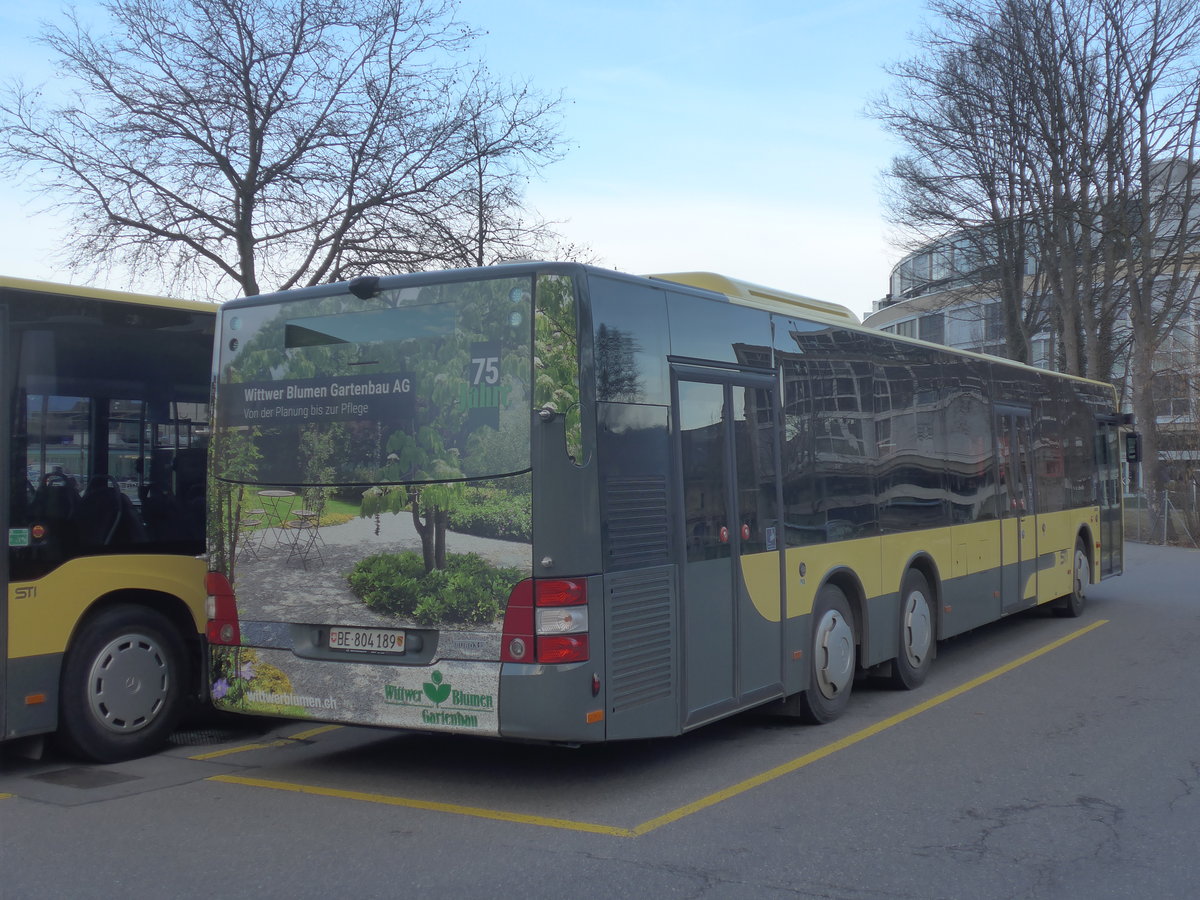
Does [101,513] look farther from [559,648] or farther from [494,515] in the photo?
[559,648]

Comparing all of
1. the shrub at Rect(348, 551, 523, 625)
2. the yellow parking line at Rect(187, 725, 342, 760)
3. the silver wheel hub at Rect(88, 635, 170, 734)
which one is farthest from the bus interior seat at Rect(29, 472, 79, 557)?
the shrub at Rect(348, 551, 523, 625)

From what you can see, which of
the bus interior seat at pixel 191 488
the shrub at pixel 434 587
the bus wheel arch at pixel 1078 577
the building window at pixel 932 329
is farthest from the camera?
the building window at pixel 932 329

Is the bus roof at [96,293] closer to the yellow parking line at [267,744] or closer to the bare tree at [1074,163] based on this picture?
the yellow parking line at [267,744]

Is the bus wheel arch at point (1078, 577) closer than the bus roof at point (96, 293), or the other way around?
the bus roof at point (96, 293)

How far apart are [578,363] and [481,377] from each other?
540 millimetres

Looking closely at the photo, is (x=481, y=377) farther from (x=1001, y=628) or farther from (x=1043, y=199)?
(x=1043, y=199)

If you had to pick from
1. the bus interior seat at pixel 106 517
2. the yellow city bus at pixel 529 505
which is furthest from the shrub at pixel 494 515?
the bus interior seat at pixel 106 517

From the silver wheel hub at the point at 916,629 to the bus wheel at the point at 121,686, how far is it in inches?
224

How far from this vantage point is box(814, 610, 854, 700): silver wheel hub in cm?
839

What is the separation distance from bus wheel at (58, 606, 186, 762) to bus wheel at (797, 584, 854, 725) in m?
4.34

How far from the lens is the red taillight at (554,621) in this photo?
6.01 metres

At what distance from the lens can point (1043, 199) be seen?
28219 mm

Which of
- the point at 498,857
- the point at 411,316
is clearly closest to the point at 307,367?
the point at 411,316

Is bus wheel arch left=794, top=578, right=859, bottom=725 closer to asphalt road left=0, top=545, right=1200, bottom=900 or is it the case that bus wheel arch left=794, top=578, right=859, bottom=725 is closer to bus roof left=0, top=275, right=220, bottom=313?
asphalt road left=0, top=545, right=1200, bottom=900
